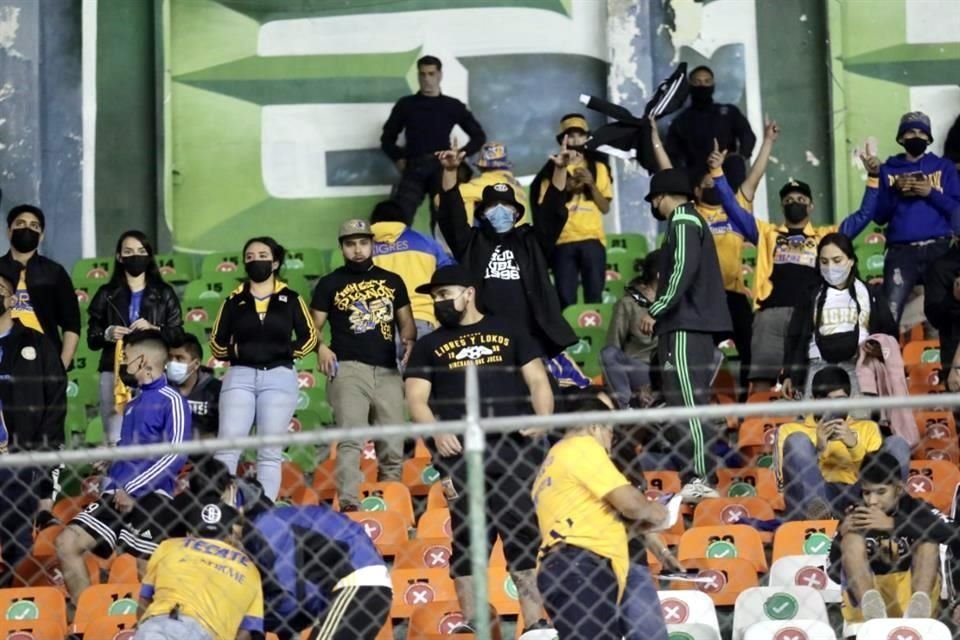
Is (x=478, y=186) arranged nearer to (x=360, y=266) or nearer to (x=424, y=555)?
(x=360, y=266)

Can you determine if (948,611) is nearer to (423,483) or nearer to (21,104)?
(423,483)

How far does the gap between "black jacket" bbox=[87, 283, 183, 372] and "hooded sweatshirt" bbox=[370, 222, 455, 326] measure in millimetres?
1537

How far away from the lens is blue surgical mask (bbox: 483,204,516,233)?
13047 millimetres

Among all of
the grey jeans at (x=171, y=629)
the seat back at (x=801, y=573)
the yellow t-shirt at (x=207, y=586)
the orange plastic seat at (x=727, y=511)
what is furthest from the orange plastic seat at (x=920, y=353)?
the grey jeans at (x=171, y=629)

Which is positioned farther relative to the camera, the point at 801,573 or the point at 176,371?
the point at 176,371

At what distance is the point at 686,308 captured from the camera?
12445mm

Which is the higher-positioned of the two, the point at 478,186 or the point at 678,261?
the point at 478,186

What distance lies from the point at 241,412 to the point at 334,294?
3.53 ft

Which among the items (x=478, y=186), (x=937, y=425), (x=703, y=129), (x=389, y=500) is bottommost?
(x=389, y=500)

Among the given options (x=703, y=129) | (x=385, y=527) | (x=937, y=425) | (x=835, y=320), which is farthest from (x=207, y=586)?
(x=703, y=129)

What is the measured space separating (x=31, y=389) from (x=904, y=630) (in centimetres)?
521

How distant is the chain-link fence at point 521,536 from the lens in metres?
8.86

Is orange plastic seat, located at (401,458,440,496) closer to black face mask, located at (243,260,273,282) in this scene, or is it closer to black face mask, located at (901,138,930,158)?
black face mask, located at (243,260,273,282)

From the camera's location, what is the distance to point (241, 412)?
1210 cm
